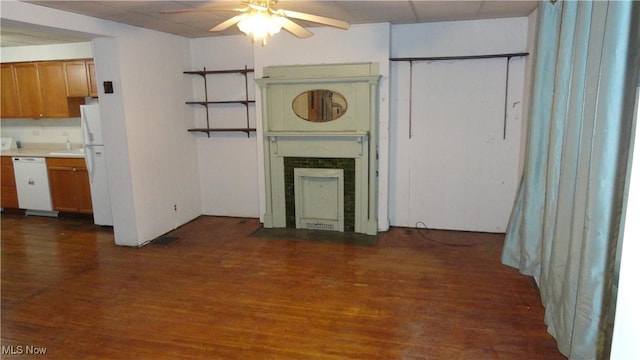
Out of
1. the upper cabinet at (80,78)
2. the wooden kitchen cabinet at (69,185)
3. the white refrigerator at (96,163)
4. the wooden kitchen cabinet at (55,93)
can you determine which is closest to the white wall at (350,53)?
the white refrigerator at (96,163)

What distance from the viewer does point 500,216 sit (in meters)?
4.91

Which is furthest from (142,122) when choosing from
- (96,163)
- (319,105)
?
(319,105)

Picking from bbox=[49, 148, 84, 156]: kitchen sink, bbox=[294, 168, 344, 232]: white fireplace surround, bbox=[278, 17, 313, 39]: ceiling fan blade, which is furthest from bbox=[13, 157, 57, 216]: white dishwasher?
bbox=[278, 17, 313, 39]: ceiling fan blade

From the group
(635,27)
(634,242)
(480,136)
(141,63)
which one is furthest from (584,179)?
(141,63)

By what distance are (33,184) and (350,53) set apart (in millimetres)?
4816

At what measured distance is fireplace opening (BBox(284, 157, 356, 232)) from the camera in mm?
4934

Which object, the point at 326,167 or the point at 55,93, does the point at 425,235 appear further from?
the point at 55,93

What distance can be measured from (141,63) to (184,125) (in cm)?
104

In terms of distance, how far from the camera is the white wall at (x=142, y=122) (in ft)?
14.1

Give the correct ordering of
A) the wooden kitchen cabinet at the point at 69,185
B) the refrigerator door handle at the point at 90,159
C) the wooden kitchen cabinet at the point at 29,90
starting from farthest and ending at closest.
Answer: the wooden kitchen cabinet at the point at 29,90
the wooden kitchen cabinet at the point at 69,185
the refrigerator door handle at the point at 90,159

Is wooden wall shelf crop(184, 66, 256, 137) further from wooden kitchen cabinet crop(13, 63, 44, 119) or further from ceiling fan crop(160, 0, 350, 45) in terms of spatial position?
ceiling fan crop(160, 0, 350, 45)

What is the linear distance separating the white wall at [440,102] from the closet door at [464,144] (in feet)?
0.04

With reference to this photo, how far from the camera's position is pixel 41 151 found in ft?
19.9

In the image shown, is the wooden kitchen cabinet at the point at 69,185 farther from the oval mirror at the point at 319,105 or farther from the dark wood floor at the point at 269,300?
the oval mirror at the point at 319,105
